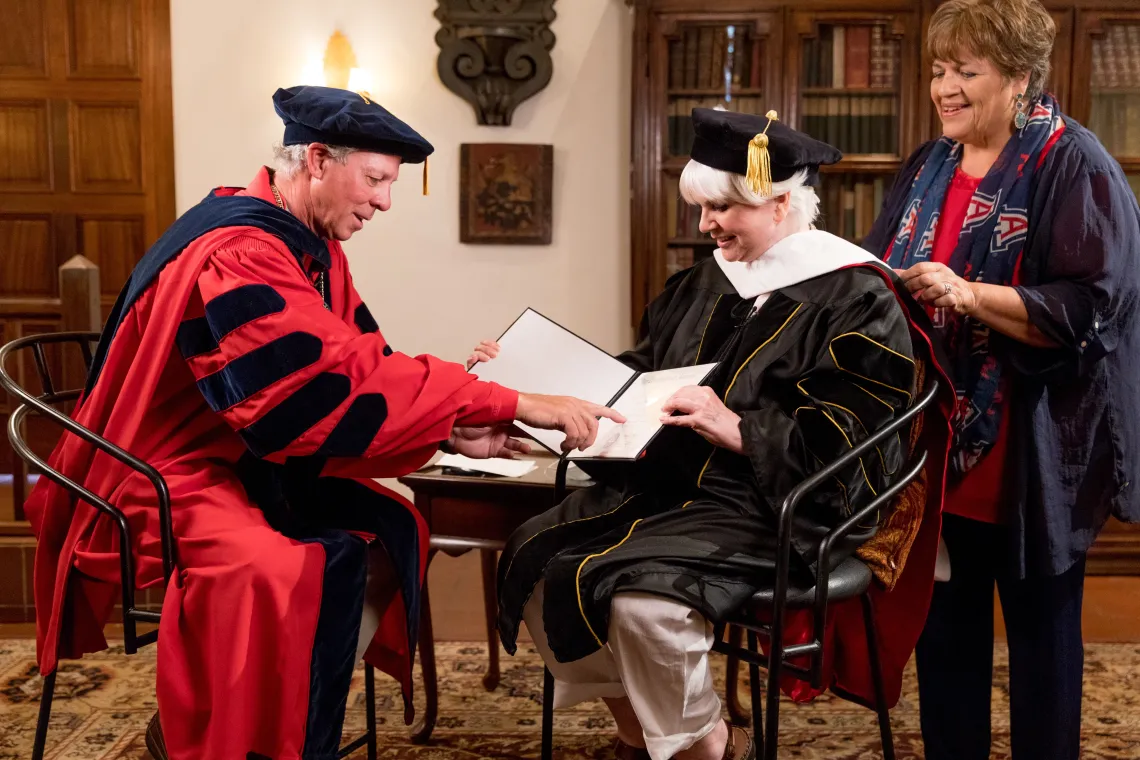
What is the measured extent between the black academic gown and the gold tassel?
21 centimetres

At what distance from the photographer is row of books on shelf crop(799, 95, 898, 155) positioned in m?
4.24

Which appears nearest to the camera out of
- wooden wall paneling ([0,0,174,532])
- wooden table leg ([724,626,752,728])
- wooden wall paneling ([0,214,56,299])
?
wooden table leg ([724,626,752,728])

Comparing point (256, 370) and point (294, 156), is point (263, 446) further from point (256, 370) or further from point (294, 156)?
point (294, 156)

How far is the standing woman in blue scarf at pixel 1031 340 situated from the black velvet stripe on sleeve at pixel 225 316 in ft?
3.71

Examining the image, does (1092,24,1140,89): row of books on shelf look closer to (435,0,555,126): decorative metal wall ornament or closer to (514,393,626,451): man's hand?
(435,0,555,126): decorative metal wall ornament

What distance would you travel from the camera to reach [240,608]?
164 cm

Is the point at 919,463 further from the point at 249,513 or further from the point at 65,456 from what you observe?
the point at 65,456

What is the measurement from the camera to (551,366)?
2.04 meters

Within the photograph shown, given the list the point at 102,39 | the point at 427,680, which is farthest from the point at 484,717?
the point at 102,39

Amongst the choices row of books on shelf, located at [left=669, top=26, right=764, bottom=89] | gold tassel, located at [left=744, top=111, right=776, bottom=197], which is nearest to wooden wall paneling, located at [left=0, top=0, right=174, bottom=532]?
row of books on shelf, located at [left=669, top=26, right=764, bottom=89]

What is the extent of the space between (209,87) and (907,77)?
2.93 metres

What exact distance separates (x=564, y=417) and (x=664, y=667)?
17.9 inches

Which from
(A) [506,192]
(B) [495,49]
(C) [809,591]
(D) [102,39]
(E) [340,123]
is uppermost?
(D) [102,39]

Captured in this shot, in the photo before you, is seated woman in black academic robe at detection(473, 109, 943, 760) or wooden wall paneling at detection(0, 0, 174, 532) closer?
seated woman in black academic robe at detection(473, 109, 943, 760)
